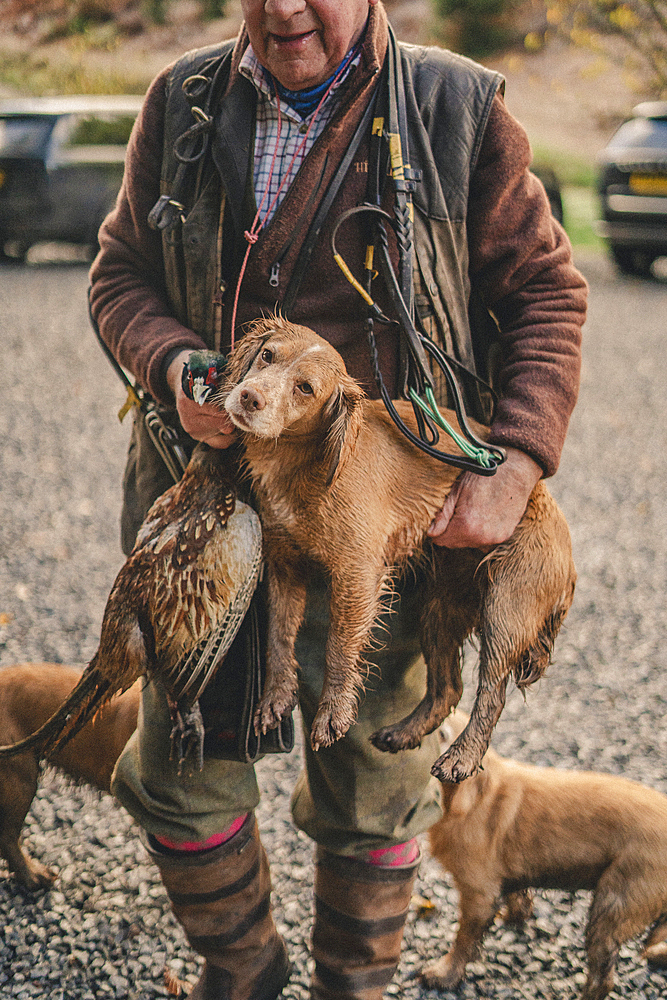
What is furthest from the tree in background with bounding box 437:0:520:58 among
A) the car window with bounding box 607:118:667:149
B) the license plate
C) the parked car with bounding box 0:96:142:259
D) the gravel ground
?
the gravel ground

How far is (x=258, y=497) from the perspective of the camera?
71.6 inches

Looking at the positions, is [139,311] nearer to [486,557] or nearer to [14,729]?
[486,557]

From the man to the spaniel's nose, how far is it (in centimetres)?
17

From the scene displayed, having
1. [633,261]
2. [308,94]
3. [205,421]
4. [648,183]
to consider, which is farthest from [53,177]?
[205,421]

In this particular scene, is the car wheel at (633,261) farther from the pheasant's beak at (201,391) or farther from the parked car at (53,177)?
the pheasant's beak at (201,391)

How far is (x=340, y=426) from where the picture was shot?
1.65 metres

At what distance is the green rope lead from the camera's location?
1.75 metres

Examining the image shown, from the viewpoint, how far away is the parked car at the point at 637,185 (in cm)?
1123

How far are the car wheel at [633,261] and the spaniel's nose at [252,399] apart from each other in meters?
11.9

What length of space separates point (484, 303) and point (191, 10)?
2766 centimetres

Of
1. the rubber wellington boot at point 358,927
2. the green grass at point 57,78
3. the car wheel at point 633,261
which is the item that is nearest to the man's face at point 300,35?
the rubber wellington boot at point 358,927

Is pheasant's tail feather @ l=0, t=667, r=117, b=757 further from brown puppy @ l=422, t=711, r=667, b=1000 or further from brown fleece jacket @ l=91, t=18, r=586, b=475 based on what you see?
brown puppy @ l=422, t=711, r=667, b=1000

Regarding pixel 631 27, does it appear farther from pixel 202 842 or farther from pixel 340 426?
pixel 202 842

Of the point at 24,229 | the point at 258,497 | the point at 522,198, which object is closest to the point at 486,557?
the point at 258,497
